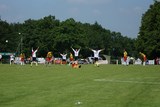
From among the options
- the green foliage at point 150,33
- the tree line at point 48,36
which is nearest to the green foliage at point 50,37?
the tree line at point 48,36

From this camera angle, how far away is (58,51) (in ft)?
422

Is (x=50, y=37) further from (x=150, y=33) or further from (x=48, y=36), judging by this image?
(x=150, y=33)

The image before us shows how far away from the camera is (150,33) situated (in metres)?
98.9

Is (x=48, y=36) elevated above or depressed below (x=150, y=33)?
above

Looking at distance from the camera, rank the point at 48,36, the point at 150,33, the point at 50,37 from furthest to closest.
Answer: the point at 48,36
the point at 50,37
the point at 150,33

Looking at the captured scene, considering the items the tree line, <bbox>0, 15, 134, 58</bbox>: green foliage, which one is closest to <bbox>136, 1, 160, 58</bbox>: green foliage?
the tree line

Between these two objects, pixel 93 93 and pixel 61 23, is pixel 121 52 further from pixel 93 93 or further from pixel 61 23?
pixel 93 93

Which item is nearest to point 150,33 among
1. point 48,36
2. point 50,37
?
point 50,37

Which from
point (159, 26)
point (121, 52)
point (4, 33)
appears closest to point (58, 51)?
point (4, 33)

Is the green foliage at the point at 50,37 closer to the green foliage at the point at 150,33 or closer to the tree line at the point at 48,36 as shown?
the tree line at the point at 48,36

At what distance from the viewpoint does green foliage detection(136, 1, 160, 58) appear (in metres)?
98.0

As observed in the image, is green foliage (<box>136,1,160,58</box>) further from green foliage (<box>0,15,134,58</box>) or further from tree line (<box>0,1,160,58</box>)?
green foliage (<box>0,15,134,58</box>)

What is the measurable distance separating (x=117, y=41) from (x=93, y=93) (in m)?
180

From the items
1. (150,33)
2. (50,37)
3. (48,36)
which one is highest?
(48,36)
